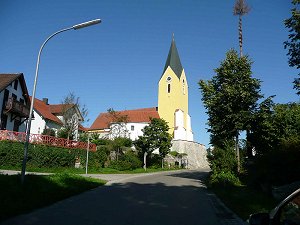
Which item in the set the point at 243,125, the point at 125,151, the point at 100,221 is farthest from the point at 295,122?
the point at 125,151

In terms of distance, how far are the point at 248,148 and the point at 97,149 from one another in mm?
20770

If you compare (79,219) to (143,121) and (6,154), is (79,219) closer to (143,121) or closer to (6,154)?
(6,154)

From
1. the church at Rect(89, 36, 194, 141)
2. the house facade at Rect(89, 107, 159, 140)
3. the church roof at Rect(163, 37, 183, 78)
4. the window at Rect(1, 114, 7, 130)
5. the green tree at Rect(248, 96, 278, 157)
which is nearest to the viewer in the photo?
the green tree at Rect(248, 96, 278, 157)

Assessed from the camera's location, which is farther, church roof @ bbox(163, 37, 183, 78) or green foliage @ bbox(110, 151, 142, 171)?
church roof @ bbox(163, 37, 183, 78)

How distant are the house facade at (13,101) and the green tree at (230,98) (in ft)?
73.4

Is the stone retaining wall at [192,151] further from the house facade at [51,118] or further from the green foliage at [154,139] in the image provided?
the house facade at [51,118]

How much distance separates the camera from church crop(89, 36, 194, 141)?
6794 centimetres

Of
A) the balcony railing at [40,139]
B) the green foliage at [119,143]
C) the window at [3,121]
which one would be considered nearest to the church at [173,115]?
the green foliage at [119,143]

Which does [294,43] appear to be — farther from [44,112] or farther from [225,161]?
[44,112]

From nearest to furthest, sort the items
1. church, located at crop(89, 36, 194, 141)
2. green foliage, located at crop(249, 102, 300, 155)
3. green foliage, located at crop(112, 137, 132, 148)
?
green foliage, located at crop(249, 102, 300, 155) → green foliage, located at crop(112, 137, 132, 148) → church, located at crop(89, 36, 194, 141)

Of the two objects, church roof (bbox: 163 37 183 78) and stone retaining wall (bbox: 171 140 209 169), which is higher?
church roof (bbox: 163 37 183 78)

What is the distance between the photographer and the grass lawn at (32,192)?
9.48 meters

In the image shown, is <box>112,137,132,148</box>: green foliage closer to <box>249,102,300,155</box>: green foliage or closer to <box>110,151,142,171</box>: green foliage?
<box>110,151,142,171</box>: green foliage

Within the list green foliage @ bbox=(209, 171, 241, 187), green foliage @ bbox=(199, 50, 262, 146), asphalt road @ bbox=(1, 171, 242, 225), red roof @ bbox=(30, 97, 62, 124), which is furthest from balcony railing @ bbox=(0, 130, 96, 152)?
asphalt road @ bbox=(1, 171, 242, 225)
